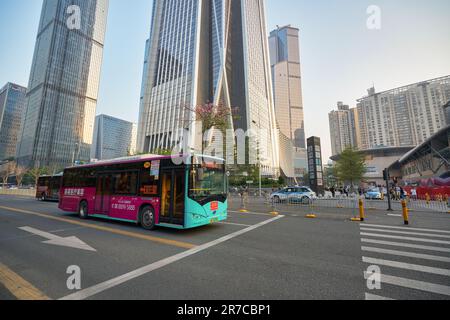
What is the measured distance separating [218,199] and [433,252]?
22.3 ft

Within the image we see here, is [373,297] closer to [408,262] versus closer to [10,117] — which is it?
[408,262]

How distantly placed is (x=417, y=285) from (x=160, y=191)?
7.64 m

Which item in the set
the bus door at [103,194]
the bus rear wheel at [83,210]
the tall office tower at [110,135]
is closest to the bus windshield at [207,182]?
the bus door at [103,194]

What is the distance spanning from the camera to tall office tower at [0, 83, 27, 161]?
102 m

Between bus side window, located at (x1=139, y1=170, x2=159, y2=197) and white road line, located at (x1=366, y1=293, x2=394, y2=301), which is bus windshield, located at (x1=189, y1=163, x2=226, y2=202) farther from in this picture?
white road line, located at (x1=366, y1=293, x2=394, y2=301)

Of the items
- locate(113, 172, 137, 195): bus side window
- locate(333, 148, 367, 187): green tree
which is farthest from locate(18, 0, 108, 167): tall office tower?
locate(333, 148, 367, 187): green tree

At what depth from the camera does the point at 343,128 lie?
10900 cm

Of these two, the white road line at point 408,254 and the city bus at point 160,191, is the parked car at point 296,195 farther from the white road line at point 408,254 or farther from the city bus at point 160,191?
the white road line at point 408,254

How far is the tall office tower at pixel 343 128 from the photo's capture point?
10149 cm

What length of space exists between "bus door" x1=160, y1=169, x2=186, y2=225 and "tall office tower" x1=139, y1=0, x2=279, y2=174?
201ft

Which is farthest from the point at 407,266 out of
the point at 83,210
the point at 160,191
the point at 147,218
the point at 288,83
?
the point at 288,83

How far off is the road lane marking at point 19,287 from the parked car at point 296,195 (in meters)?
17.5
